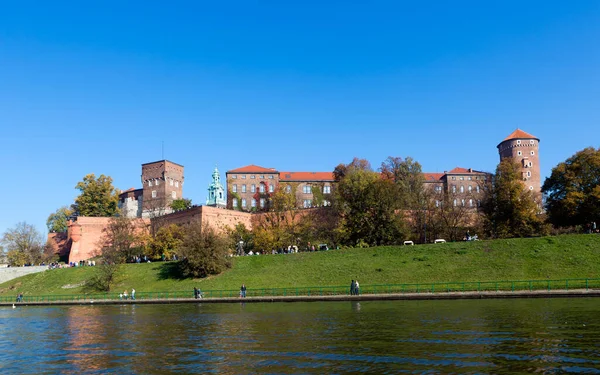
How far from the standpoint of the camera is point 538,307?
26203 mm

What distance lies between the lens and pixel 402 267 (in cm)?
4466

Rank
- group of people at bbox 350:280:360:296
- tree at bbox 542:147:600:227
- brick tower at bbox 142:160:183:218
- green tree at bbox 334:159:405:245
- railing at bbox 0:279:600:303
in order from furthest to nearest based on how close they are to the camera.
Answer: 1. brick tower at bbox 142:160:183:218
2. green tree at bbox 334:159:405:245
3. tree at bbox 542:147:600:227
4. group of people at bbox 350:280:360:296
5. railing at bbox 0:279:600:303

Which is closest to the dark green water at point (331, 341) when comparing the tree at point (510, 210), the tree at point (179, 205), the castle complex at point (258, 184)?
the tree at point (510, 210)

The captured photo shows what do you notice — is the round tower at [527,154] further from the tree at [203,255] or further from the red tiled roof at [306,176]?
the tree at [203,255]

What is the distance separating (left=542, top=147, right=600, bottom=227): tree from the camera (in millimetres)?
52469

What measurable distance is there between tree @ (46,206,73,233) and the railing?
5484 cm

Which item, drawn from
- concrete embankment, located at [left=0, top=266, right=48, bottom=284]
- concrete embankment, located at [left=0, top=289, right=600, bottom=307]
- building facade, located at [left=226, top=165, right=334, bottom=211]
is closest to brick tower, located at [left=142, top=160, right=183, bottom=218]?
building facade, located at [left=226, top=165, right=334, bottom=211]

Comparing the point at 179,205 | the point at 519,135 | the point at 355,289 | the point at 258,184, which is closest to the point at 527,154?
the point at 519,135

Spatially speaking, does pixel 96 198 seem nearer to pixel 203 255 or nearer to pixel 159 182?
pixel 159 182

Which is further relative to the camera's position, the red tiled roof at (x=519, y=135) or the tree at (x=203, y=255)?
the red tiled roof at (x=519, y=135)

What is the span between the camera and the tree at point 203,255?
49.5 m

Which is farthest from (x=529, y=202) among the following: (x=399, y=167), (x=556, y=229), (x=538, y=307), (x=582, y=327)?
(x=582, y=327)

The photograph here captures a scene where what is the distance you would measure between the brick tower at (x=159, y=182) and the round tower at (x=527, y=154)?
66.4m

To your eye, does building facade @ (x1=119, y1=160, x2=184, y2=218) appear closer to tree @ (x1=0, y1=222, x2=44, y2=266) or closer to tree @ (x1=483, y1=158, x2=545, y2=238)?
tree @ (x1=0, y1=222, x2=44, y2=266)
